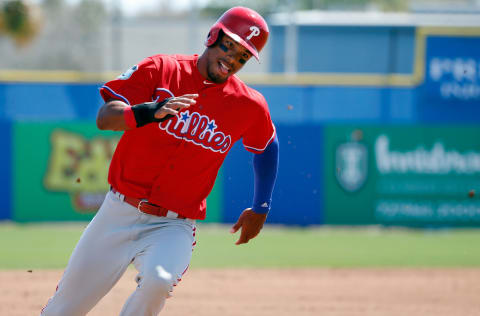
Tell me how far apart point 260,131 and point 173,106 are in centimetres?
93

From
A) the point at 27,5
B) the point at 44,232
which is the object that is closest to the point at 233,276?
the point at 44,232

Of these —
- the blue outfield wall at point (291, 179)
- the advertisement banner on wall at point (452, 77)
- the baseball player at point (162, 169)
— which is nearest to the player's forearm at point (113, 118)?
the baseball player at point (162, 169)

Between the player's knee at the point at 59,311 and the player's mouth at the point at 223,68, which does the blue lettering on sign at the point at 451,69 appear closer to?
the player's mouth at the point at 223,68

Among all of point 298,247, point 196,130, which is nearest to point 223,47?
point 196,130

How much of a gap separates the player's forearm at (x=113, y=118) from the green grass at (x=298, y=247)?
5212mm

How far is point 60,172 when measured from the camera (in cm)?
1180

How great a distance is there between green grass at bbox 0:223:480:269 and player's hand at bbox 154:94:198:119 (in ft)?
17.5

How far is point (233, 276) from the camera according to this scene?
8.34 m

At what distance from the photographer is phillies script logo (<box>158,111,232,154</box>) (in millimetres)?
4188

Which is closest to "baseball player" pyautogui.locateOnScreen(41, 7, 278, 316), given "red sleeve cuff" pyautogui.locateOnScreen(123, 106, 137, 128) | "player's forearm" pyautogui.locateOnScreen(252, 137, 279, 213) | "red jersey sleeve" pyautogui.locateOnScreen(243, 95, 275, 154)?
"red jersey sleeve" pyautogui.locateOnScreen(243, 95, 275, 154)

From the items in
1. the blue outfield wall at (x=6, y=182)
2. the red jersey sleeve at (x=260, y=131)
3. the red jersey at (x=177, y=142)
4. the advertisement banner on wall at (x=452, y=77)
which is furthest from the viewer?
the advertisement banner on wall at (x=452, y=77)

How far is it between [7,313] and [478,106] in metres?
11.1

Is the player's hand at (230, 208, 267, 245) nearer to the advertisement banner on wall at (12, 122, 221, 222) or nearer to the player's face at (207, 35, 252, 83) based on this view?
the player's face at (207, 35, 252, 83)

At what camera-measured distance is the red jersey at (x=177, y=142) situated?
4.17 meters
